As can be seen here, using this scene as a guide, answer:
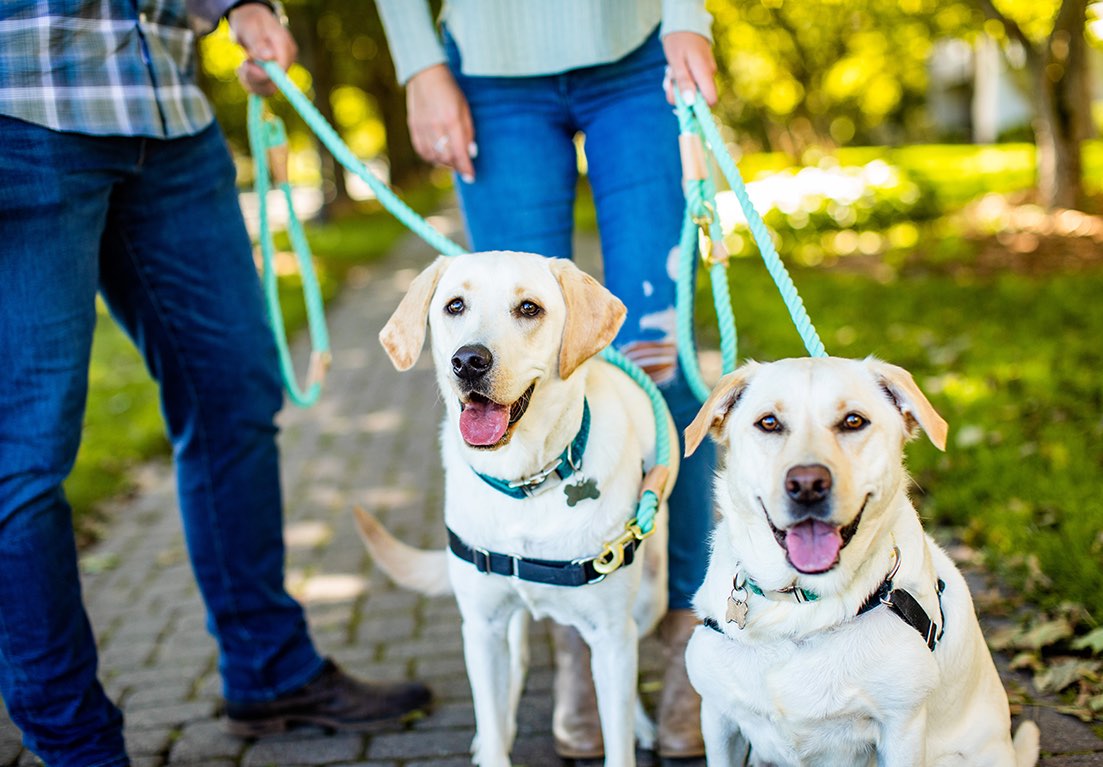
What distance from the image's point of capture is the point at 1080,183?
443 inches

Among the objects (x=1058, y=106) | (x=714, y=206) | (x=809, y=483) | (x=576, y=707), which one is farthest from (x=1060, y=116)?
(x=809, y=483)

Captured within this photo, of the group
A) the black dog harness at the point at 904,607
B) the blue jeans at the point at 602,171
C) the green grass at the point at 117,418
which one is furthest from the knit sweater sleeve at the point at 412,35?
the green grass at the point at 117,418

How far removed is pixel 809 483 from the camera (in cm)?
223

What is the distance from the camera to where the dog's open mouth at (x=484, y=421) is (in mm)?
2635

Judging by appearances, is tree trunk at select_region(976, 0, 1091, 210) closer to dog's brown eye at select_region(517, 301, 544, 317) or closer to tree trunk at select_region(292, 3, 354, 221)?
dog's brown eye at select_region(517, 301, 544, 317)

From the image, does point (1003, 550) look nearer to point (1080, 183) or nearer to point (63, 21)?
point (63, 21)

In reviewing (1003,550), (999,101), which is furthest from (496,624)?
(999,101)

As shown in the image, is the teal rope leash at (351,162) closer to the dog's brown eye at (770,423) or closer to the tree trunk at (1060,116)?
the dog's brown eye at (770,423)

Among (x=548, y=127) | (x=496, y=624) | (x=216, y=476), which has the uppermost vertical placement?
(x=548, y=127)

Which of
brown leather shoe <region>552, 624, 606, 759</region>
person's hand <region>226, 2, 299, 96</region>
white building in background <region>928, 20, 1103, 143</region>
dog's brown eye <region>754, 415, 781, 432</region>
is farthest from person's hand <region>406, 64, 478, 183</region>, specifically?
white building in background <region>928, 20, 1103, 143</region>

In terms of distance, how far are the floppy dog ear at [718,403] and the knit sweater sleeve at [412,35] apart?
4.63 feet

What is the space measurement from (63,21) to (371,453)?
4451 millimetres

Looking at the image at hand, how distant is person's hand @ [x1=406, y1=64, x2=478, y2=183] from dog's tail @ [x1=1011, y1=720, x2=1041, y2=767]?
2.20 metres

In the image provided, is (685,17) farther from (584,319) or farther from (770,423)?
(770,423)
